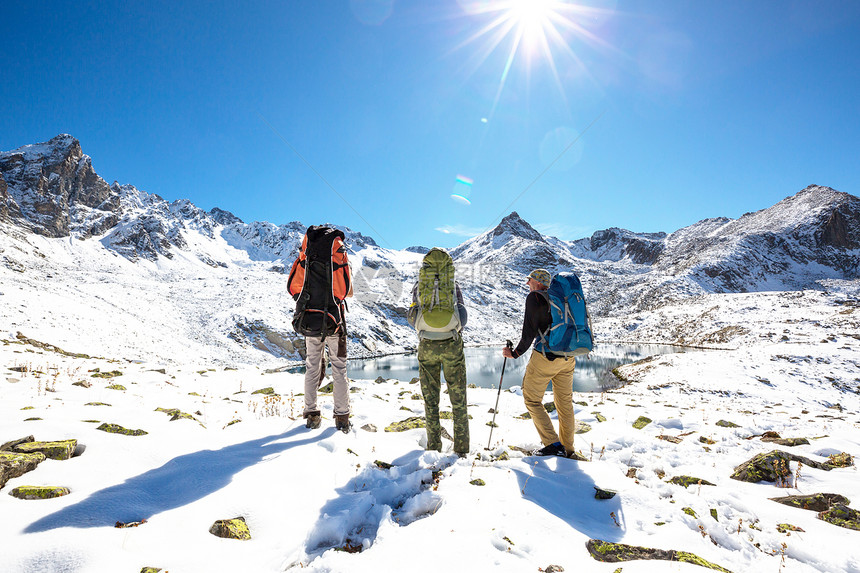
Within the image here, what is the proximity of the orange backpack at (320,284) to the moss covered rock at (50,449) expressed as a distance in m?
2.97

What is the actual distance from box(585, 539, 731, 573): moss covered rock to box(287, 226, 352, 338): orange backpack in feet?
15.1

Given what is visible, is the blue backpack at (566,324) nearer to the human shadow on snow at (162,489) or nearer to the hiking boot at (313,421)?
the hiking boot at (313,421)

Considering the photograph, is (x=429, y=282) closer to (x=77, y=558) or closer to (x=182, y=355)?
(x=77, y=558)

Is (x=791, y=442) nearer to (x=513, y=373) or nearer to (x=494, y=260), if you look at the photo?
(x=513, y=373)

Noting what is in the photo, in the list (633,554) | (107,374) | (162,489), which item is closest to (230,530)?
(162,489)

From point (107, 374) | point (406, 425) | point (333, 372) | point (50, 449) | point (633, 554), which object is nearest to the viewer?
point (633, 554)

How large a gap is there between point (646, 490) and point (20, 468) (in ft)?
22.6

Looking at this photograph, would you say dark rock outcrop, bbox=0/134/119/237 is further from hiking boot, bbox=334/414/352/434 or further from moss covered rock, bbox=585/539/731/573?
moss covered rock, bbox=585/539/731/573

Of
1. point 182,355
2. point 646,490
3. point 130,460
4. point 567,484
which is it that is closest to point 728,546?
point 646,490

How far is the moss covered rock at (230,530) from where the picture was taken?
9.53 ft

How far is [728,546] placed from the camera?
3.19m

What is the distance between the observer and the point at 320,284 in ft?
19.5

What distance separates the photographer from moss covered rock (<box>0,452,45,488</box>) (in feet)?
10.3

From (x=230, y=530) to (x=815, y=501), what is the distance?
258 inches
